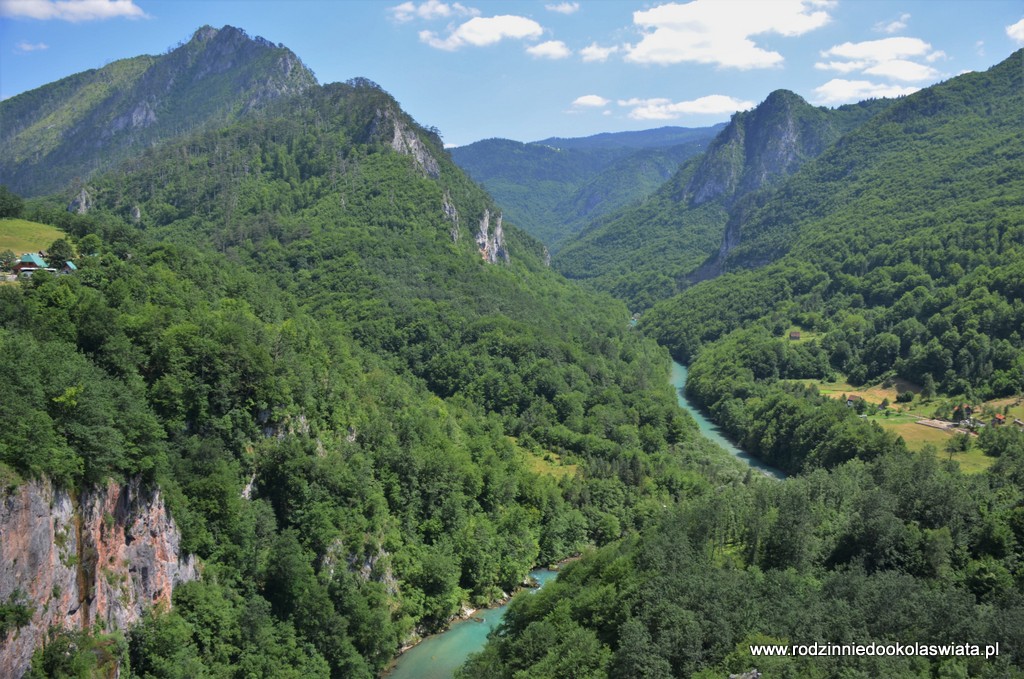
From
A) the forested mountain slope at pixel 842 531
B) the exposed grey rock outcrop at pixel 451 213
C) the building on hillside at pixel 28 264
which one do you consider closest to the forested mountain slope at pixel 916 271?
the forested mountain slope at pixel 842 531

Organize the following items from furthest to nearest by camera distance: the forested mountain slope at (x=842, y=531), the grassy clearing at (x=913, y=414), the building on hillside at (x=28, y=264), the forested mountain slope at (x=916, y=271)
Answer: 1. the forested mountain slope at (x=916, y=271)
2. the grassy clearing at (x=913, y=414)
3. the building on hillside at (x=28, y=264)
4. the forested mountain slope at (x=842, y=531)

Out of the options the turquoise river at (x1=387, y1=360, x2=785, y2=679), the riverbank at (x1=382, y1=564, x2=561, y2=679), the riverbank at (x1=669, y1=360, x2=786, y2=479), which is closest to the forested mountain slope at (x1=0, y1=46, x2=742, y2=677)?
the riverbank at (x1=382, y1=564, x2=561, y2=679)

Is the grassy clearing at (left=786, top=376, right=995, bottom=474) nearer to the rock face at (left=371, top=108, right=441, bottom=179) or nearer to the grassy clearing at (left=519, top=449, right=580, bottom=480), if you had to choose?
the grassy clearing at (left=519, top=449, right=580, bottom=480)

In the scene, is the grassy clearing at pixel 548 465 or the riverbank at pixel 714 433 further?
the riverbank at pixel 714 433

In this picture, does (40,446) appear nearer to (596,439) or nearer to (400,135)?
(596,439)

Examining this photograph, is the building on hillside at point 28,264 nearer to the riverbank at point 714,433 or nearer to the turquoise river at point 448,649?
the turquoise river at point 448,649

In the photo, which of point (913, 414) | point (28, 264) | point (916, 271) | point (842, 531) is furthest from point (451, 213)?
point (842, 531)

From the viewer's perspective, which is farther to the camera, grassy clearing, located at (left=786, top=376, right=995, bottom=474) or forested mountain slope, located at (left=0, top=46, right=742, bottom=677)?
grassy clearing, located at (left=786, top=376, right=995, bottom=474)
